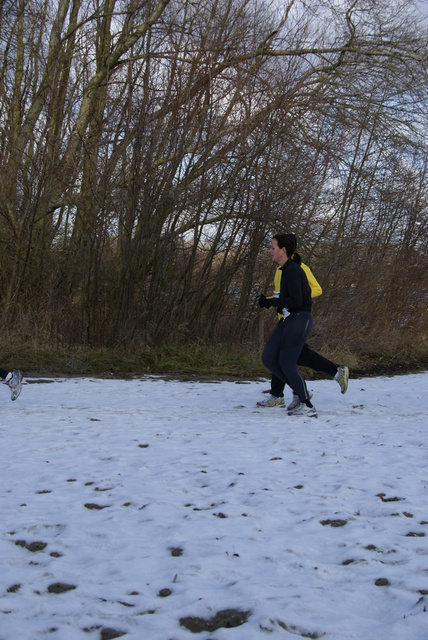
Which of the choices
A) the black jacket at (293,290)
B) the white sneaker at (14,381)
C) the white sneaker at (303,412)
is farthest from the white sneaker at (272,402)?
the white sneaker at (14,381)

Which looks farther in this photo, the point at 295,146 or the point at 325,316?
the point at 325,316

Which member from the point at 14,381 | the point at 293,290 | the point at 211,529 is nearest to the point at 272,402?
the point at 293,290

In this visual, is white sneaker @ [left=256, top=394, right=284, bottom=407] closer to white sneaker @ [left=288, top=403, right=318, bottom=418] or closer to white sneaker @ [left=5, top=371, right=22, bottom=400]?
white sneaker @ [left=288, top=403, right=318, bottom=418]

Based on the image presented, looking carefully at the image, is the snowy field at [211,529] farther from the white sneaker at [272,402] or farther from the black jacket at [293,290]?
the black jacket at [293,290]

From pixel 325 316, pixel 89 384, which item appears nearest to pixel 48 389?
pixel 89 384

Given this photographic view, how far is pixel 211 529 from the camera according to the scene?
3195 mm

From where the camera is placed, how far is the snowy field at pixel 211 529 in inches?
92.5

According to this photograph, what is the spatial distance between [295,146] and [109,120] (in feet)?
11.1

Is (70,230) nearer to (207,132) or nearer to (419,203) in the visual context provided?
(207,132)

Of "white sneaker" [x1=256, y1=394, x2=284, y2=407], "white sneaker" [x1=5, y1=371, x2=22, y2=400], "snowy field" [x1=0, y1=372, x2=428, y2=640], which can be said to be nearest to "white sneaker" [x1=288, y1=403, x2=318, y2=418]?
"snowy field" [x1=0, y1=372, x2=428, y2=640]

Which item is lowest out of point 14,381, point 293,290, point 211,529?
point 211,529

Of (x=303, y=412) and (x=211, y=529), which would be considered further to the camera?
(x=303, y=412)

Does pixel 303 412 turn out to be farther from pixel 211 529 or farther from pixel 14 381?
pixel 211 529

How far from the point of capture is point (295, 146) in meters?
11.3
